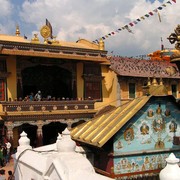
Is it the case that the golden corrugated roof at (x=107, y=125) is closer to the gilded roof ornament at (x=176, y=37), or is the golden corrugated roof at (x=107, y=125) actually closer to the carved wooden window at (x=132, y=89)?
the gilded roof ornament at (x=176, y=37)

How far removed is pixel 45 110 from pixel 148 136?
15234 mm

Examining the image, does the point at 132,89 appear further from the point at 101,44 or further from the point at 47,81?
the point at 47,81

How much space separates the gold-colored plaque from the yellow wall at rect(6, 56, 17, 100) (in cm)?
334

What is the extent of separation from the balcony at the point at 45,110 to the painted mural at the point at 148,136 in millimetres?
14580

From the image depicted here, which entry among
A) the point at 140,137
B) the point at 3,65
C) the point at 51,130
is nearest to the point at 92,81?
the point at 51,130

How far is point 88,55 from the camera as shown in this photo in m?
23.9

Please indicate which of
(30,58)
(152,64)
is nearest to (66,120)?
(30,58)

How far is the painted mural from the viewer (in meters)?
6.16

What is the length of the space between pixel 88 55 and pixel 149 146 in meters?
18.0

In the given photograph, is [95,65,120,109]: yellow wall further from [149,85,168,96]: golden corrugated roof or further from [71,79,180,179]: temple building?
[149,85,168,96]: golden corrugated roof

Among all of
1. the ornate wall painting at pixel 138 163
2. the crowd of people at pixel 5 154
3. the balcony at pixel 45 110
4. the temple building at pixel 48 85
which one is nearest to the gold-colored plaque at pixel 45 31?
the temple building at pixel 48 85

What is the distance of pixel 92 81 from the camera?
24.8m

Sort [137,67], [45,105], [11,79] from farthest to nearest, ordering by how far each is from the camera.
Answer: [137,67], [11,79], [45,105]

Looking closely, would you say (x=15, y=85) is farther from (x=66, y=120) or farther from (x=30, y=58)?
(x=66, y=120)
